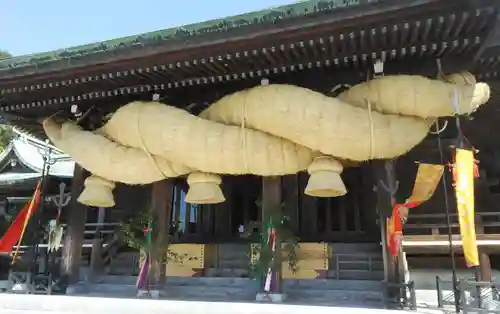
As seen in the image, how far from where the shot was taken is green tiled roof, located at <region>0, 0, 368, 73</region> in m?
4.97

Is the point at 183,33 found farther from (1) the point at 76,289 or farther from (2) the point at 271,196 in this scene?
(1) the point at 76,289

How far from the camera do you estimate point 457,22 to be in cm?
479

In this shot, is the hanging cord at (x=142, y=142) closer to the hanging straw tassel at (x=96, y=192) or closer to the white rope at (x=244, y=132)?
the hanging straw tassel at (x=96, y=192)

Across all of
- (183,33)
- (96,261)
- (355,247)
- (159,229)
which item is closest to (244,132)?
(183,33)

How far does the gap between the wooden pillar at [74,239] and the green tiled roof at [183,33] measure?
8.16 ft

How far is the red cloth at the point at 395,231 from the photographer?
18.6ft

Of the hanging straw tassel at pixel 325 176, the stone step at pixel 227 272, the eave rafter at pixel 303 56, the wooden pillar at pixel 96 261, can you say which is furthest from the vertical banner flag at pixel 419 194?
the wooden pillar at pixel 96 261

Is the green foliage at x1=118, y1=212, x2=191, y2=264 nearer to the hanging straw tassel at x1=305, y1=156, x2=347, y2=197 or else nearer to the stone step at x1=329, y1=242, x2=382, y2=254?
the hanging straw tassel at x1=305, y1=156, x2=347, y2=197

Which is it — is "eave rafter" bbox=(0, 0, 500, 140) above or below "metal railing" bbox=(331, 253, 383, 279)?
above

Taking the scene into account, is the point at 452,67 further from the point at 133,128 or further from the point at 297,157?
the point at 133,128

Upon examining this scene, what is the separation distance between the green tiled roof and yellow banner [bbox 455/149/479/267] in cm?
228

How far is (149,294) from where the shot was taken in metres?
6.61

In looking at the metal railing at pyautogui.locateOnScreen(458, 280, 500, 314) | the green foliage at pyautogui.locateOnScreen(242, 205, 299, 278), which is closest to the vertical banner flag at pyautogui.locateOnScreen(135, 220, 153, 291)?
the green foliage at pyautogui.locateOnScreen(242, 205, 299, 278)

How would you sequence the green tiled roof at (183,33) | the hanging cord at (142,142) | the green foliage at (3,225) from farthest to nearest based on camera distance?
the green foliage at (3,225) < the hanging cord at (142,142) < the green tiled roof at (183,33)
